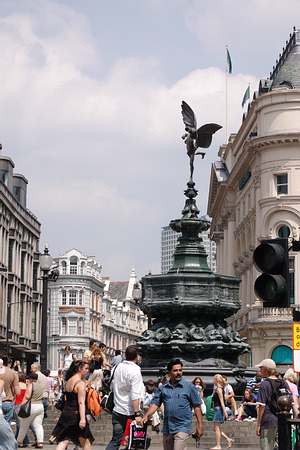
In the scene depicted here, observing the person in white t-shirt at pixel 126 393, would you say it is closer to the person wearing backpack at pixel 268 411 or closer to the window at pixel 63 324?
the person wearing backpack at pixel 268 411

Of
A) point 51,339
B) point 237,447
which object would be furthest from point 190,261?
point 51,339

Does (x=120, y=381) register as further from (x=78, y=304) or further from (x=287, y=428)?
(x=78, y=304)

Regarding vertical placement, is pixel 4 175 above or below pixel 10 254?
above

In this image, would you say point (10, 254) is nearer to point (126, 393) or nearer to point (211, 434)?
point (211, 434)

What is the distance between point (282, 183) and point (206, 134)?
39.9 meters

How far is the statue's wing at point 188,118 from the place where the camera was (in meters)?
28.3

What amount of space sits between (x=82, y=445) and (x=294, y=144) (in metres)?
53.6

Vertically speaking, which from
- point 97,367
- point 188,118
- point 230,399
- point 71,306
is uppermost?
point 71,306

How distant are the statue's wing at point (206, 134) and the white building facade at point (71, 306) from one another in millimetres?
128803

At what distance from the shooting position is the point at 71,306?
521 feet

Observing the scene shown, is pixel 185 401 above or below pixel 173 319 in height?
below

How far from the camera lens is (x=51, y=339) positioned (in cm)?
15762

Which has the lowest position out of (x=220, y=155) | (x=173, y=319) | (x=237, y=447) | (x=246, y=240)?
(x=237, y=447)

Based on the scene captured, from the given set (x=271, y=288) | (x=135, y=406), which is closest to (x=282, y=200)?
(x=135, y=406)
